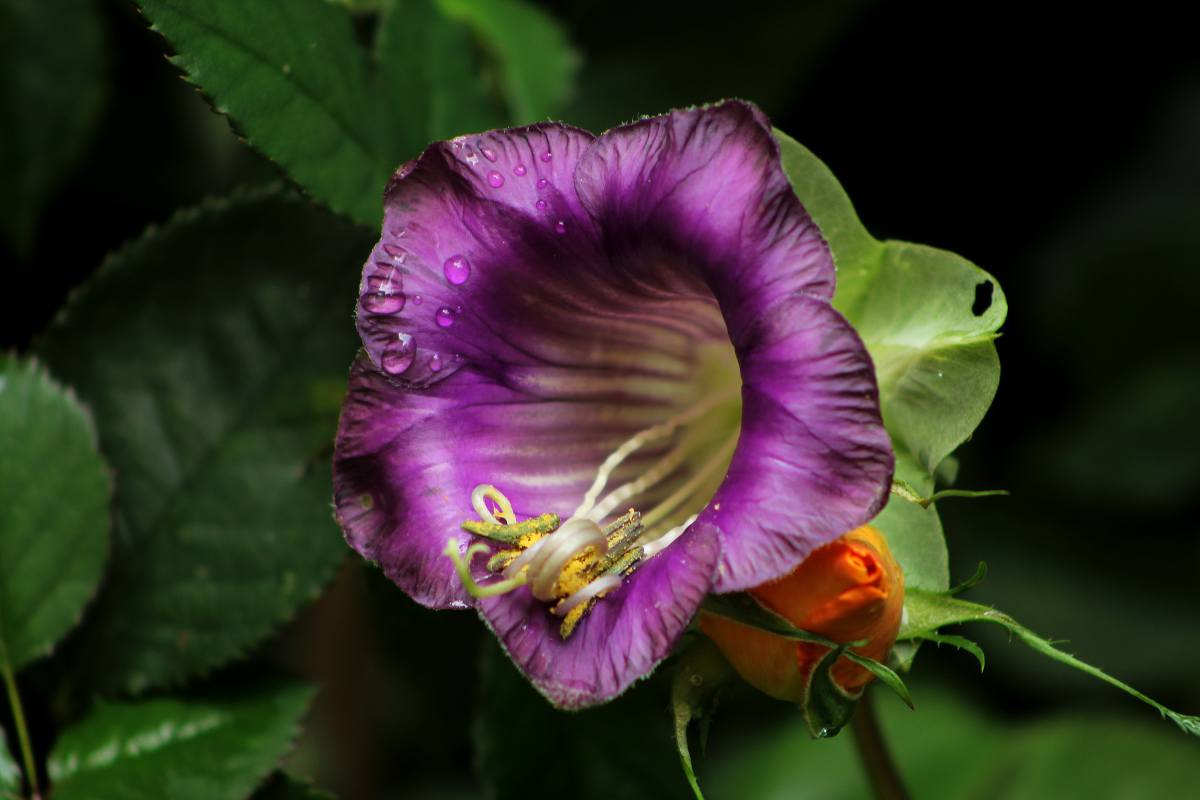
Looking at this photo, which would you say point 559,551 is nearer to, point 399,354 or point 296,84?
point 399,354

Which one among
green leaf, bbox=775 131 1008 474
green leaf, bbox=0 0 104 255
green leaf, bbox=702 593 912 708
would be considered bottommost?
green leaf, bbox=0 0 104 255

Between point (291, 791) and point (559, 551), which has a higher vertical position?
point (559, 551)

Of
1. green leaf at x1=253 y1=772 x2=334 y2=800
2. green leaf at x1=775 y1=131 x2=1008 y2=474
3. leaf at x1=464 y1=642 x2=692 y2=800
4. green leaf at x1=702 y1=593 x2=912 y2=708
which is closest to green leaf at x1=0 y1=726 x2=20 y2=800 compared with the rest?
green leaf at x1=253 y1=772 x2=334 y2=800

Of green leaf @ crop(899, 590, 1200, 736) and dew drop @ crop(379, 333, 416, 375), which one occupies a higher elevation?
green leaf @ crop(899, 590, 1200, 736)

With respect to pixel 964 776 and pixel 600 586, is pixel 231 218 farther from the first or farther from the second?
pixel 964 776

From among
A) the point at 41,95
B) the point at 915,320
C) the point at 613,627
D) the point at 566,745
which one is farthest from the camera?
the point at 41,95

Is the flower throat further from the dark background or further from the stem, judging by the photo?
the dark background

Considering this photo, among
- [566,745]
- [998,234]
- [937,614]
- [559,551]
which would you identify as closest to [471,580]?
[559,551]

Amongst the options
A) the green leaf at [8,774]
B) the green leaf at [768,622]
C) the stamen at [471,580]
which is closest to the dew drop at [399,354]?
the stamen at [471,580]

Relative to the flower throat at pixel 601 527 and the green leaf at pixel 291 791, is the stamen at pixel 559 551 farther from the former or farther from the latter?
the green leaf at pixel 291 791
